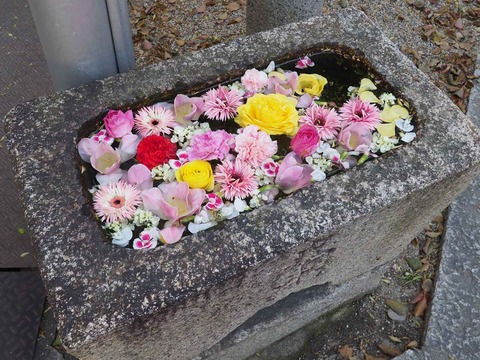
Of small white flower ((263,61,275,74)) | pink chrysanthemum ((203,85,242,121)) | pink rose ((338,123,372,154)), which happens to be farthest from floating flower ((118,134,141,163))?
pink rose ((338,123,372,154))

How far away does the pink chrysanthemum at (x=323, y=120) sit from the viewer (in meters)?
1.51

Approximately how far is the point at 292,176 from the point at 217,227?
0.86ft

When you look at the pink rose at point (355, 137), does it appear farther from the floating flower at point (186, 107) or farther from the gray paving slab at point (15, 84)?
the gray paving slab at point (15, 84)

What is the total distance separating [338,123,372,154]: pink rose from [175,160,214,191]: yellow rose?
1.40 feet

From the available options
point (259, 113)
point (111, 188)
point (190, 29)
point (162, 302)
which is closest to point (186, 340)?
point (162, 302)

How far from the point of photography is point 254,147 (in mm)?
1425

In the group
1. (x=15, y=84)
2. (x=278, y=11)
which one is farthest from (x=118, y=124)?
(x=15, y=84)

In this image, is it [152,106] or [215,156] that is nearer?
[215,156]

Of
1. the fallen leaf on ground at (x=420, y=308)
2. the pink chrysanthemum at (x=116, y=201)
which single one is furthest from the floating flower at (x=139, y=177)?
the fallen leaf on ground at (x=420, y=308)

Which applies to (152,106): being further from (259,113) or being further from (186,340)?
(186,340)

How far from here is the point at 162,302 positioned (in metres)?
1.16

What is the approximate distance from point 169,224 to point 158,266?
0.46 feet

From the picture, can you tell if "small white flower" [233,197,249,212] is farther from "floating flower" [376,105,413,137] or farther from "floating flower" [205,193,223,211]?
"floating flower" [376,105,413,137]

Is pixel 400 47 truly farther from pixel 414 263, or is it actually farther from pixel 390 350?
pixel 390 350
